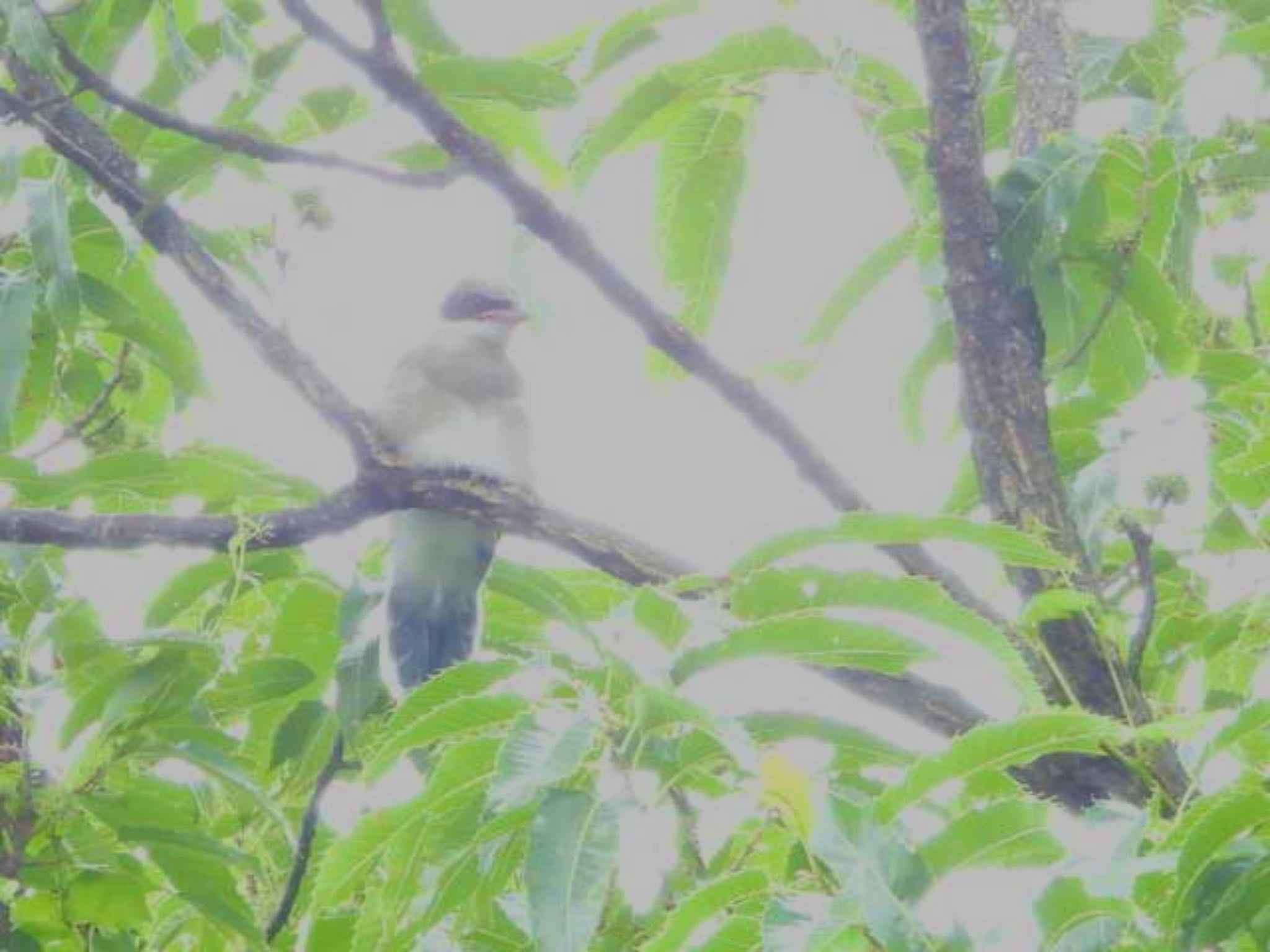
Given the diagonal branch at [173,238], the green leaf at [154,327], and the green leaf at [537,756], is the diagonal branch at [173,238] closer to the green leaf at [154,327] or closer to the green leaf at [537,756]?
the green leaf at [154,327]

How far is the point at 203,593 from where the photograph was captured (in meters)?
2.92

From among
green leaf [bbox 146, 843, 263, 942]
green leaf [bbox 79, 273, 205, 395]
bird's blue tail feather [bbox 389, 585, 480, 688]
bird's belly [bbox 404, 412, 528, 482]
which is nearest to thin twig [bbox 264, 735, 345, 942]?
green leaf [bbox 146, 843, 263, 942]

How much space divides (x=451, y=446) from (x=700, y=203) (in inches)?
67.9

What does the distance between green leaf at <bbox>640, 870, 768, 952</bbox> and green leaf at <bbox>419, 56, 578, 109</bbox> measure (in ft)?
4.37

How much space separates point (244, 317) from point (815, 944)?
5.15 feet

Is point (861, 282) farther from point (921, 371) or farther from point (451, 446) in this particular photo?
point (451, 446)

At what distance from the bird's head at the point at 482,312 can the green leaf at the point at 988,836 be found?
3.54 m

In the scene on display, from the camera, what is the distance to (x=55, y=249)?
273cm

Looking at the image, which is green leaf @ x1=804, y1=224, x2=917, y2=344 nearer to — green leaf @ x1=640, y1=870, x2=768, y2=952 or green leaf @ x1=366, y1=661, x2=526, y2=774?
green leaf @ x1=366, y1=661, x2=526, y2=774

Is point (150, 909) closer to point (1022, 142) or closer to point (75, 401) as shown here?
point (75, 401)

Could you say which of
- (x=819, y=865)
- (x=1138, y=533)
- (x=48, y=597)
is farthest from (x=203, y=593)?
(x=819, y=865)

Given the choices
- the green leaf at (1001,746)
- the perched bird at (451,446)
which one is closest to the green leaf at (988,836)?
the green leaf at (1001,746)

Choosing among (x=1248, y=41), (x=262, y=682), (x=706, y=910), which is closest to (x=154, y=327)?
(x=262, y=682)

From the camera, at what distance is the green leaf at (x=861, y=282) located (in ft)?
10.4
